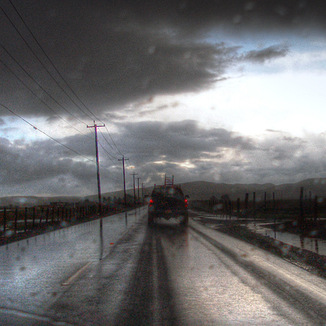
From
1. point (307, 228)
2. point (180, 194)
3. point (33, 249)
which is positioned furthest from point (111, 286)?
point (180, 194)

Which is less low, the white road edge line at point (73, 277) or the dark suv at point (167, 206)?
the dark suv at point (167, 206)

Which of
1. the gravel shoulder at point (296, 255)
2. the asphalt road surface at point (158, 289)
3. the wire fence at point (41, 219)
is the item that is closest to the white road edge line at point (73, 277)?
the asphalt road surface at point (158, 289)

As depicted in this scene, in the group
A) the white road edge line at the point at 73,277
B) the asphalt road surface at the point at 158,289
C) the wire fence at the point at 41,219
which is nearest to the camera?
the asphalt road surface at the point at 158,289

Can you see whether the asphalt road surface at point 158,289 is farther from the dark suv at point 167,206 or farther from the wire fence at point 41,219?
the dark suv at point 167,206

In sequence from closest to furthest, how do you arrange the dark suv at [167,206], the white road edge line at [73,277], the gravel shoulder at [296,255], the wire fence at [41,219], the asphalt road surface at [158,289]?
the asphalt road surface at [158,289] → the white road edge line at [73,277] → the gravel shoulder at [296,255] → the wire fence at [41,219] → the dark suv at [167,206]

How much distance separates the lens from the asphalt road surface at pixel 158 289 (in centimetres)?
531

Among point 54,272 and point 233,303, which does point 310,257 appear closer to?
point 233,303

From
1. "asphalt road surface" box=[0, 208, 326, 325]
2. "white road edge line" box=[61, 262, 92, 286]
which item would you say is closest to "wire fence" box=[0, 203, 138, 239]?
"asphalt road surface" box=[0, 208, 326, 325]

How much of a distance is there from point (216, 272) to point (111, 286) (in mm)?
2599

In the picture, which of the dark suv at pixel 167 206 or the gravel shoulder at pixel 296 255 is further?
the dark suv at pixel 167 206

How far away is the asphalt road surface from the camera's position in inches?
209

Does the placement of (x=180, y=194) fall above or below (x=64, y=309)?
above

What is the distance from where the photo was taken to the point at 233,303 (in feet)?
19.6

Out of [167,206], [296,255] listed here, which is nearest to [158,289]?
[296,255]
